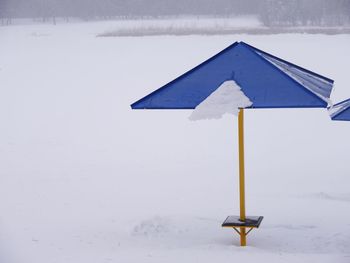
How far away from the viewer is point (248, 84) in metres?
6.73

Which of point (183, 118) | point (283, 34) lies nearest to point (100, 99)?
point (183, 118)

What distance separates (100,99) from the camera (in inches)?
805

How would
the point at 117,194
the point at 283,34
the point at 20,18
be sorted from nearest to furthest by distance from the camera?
1. the point at 117,194
2. the point at 283,34
3. the point at 20,18

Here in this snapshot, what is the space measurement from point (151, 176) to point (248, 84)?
508 centimetres

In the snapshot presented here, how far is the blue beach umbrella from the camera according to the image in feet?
21.6

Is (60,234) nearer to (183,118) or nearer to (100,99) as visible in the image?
(183,118)

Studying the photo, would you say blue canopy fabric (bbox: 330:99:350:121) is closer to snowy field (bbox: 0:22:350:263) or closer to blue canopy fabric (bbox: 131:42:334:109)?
blue canopy fabric (bbox: 131:42:334:109)

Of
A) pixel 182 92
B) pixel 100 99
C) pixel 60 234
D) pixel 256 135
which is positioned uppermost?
pixel 100 99

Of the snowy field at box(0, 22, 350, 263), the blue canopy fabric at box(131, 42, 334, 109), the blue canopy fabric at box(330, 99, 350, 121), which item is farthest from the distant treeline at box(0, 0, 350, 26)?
the blue canopy fabric at box(131, 42, 334, 109)

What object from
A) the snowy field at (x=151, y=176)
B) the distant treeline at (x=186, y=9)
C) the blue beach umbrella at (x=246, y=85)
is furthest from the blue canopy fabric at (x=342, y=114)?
the distant treeline at (x=186, y=9)

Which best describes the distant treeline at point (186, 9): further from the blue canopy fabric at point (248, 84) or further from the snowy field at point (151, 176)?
the blue canopy fabric at point (248, 84)

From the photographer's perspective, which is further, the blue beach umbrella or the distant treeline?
the distant treeline

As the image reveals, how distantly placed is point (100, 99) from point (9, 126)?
14.6 feet

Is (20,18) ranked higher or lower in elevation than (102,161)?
higher
